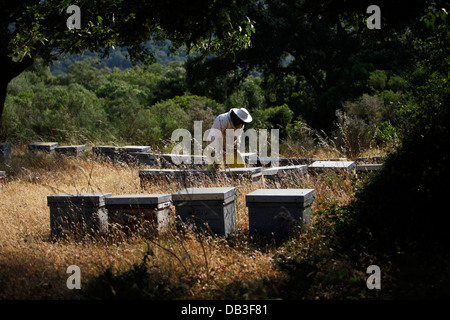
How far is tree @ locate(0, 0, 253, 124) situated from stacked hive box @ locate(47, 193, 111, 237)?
7.06ft

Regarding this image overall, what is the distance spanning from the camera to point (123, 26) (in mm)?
5426

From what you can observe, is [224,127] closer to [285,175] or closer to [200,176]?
[200,176]

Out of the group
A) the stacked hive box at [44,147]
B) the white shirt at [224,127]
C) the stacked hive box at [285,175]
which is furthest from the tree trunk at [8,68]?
the stacked hive box at [285,175]

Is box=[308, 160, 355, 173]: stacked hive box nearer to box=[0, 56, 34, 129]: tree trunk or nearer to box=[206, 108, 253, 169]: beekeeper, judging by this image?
box=[206, 108, 253, 169]: beekeeper

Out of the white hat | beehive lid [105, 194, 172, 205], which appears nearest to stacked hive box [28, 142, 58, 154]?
the white hat

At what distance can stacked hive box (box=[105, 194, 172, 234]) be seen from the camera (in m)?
5.77

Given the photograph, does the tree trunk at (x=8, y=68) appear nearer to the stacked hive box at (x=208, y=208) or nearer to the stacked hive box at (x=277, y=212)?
the stacked hive box at (x=208, y=208)

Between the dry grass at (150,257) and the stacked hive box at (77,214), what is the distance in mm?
214

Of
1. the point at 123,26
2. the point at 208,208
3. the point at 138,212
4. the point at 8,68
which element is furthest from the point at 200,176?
the point at 8,68

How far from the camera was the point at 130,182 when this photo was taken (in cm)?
884

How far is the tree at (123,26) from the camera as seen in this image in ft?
15.9

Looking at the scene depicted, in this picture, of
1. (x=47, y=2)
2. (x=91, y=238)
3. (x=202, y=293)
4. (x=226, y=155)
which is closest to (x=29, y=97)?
(x=47, y=2)

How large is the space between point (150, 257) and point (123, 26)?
109 inches

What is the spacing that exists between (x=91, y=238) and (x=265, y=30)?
1543 cm
